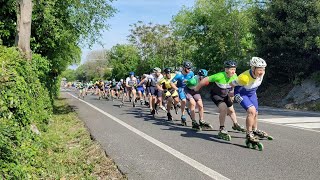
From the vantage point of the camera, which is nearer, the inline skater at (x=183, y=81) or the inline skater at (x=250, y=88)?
the inline skater at (x=250, y=88)

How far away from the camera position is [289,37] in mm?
22516

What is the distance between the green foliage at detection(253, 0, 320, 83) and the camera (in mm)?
22016

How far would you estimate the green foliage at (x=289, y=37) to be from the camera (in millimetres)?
22016

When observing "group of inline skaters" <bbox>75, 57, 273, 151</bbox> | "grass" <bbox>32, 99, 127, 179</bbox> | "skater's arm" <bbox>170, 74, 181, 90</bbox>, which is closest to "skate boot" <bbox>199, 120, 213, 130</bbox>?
"group of inline skaters" <bbox>75, 57, 273, 151</bbox>

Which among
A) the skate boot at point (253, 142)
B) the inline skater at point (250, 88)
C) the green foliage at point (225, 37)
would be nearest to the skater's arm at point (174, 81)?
the inline skater at point (250, 88)

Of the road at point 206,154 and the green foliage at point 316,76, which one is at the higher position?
the green foliage at point 316,76

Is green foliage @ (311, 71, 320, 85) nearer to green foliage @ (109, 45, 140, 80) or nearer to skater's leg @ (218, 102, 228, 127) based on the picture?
skater's leg @ (218, 102, 228, 127)

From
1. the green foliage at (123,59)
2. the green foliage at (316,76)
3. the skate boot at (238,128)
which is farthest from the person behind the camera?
the green foliage at (123,59)

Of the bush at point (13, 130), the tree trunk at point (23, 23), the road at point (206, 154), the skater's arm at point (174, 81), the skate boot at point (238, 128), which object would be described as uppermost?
the tree trunk at point (23, 23)

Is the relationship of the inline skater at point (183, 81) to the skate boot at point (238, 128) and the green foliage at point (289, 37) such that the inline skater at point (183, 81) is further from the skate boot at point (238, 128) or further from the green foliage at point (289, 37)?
the green foliage at point (289, 37)

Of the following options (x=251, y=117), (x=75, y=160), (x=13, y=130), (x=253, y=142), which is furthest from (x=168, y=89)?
(x=13, y=130)

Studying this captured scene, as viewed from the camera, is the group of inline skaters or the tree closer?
the group of inline skaters

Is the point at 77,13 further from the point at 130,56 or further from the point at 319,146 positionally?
the point at 130,56

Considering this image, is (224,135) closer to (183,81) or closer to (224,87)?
(224,87)
